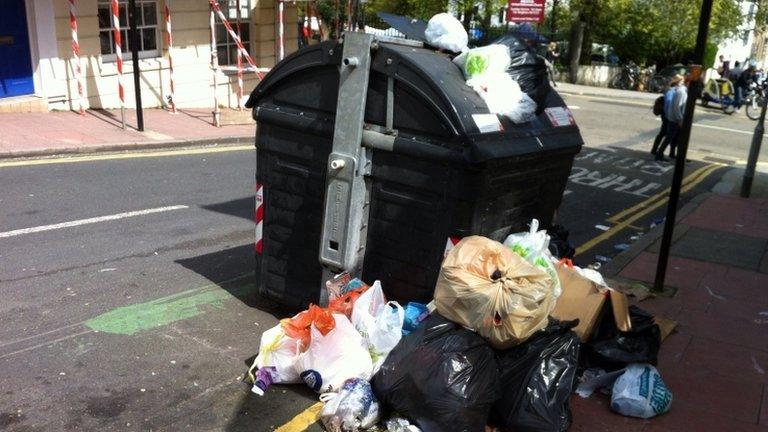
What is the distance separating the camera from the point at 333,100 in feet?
14.8

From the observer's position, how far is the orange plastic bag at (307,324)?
4.02 m

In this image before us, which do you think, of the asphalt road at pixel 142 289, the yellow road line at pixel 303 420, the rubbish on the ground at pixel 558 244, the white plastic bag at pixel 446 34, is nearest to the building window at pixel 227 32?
the asphalt road at pixel 142 289

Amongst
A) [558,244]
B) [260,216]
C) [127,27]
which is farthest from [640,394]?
[127,27]

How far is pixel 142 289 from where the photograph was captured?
5547 millimetres

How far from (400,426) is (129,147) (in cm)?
907

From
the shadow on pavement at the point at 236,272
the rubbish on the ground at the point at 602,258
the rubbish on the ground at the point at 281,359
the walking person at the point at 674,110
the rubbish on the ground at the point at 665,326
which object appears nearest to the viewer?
the rubbish on the ground at the point at 281,359

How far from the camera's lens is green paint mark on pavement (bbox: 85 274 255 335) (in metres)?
4.85

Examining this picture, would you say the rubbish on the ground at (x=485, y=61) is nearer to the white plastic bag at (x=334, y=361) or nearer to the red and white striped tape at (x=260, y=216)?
the red and white striped tape at (x=260, y=216)

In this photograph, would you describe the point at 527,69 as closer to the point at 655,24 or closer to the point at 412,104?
the point at 412,104

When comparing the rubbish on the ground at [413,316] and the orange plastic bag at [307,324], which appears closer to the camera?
the orange plastic bag at [307,324]

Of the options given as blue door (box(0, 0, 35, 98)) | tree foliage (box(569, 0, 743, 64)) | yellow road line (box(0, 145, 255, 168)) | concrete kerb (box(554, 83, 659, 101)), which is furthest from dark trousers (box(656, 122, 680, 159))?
tree foliage (box(569, 0, 743, 64))

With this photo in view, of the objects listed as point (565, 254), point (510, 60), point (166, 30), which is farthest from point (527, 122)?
point (166, 30)

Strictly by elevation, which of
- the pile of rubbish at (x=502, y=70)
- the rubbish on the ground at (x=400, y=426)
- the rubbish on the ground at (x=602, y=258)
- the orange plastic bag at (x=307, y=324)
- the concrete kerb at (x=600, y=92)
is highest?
the pile of rubbish at (x=502, y=70)

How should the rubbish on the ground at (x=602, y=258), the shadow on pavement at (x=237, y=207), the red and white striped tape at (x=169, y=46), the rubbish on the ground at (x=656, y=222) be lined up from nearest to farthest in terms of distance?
the rubbish on the ground at (x=602, y=258) → the shadow on pavement at (x=237, y=207) → the rubbish on the ground at (x=656, y=222) → the red and white striped tape at (x=169, y=46)
